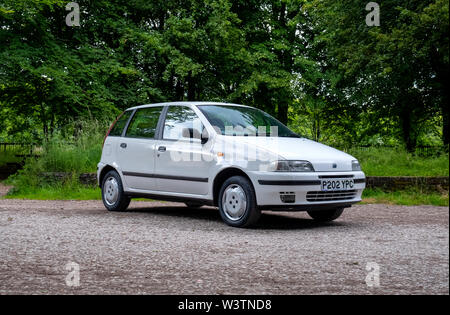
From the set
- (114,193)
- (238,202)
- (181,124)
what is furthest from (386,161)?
(238,202)

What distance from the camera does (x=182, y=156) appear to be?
824 cm

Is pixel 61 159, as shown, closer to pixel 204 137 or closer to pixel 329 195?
pixel 204 137

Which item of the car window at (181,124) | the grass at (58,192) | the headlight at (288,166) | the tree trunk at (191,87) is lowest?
the grass at (58,192)

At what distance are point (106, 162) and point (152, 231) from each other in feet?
9.64

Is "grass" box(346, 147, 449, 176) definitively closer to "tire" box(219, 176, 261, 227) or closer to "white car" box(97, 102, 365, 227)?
"white car" box(97, 102, 365, 227)

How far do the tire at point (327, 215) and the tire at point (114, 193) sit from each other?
3.24 meters

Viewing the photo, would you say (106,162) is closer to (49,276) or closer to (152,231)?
(152,231)

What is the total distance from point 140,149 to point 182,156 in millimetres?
1104

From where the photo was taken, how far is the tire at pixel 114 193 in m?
9.49

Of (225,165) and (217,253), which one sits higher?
(225,165)

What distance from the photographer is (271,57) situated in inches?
934

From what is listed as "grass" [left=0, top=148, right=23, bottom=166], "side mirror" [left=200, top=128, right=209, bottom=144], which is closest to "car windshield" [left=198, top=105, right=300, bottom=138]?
"side mirror" [left=200, top=128, right=209, bottom=144]

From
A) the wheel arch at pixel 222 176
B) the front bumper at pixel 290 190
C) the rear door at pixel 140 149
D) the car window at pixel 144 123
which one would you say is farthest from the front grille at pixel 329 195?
the car window at pixel 144 123

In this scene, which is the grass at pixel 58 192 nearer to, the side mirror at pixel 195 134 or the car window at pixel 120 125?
the car window at pixel 120 125
